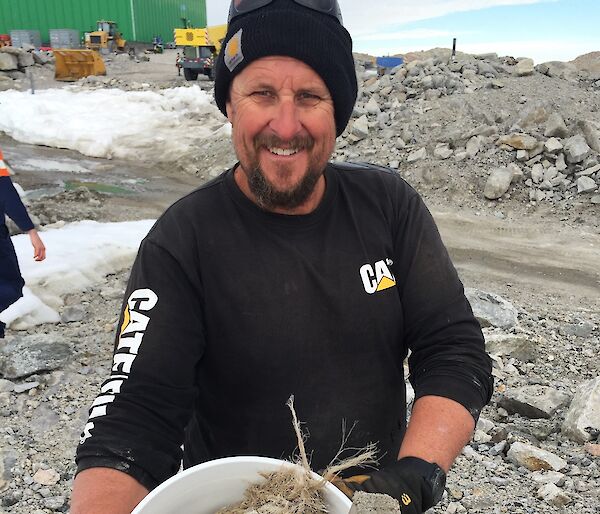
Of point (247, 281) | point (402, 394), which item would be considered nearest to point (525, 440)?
point (402, 394)

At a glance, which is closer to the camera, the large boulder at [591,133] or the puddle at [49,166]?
the large boulder at [591,133]

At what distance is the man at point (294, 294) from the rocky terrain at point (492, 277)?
66.8 inches

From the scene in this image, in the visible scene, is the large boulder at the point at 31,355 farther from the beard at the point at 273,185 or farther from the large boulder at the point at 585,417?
the large boulder at the point at 585,417

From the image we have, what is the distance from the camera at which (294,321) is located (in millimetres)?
A: 1656

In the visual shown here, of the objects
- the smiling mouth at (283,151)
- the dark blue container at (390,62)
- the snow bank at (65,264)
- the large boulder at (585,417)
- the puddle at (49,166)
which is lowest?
the large boulder at (585,417)

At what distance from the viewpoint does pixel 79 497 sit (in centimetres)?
128

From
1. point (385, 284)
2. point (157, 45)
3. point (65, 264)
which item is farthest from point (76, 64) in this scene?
point (385, 284)

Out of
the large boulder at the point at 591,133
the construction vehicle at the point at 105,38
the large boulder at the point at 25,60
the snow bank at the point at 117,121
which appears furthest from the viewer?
the construction vehicle at the point at 105,38

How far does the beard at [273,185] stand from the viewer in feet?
5.57

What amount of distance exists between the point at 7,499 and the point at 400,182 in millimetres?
2759

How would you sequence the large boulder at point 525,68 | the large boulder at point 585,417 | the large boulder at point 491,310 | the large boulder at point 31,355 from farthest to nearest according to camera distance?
1. the large boulder at point 525,68
2. the large boulder at point 491,310
3. the large boulder at point 31,355
4. the large boulder at point 585,417

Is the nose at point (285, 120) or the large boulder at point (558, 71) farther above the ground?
the large boulder at point (558, 71)

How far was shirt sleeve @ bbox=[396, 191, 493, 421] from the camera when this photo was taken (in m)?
1.67

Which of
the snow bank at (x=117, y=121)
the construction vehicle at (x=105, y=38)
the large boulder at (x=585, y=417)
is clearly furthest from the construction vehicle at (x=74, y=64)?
the large boulder at (x=585, y=417)
